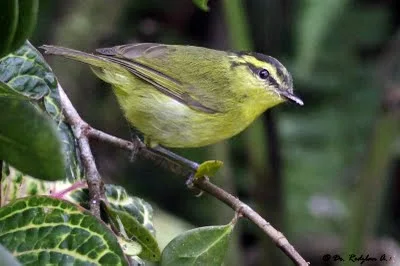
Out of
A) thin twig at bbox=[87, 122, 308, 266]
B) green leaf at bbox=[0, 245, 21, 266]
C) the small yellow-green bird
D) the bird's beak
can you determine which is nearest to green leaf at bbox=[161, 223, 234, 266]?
thin twig at bbox=[87, 122, 308, 266]

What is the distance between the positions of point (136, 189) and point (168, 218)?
0.64m

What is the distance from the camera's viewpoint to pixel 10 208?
1334 millimetres

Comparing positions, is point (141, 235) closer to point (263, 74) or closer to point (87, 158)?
point (87, 158)

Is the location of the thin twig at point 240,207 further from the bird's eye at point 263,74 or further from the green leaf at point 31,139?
the bird's eye at point 263,74

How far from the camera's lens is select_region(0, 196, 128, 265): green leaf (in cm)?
126

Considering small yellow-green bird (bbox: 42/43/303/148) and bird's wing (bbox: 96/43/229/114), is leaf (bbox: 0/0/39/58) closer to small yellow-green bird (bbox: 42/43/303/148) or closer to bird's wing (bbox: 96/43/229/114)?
small yellow-green bird (bbox: 42/43/303/148)

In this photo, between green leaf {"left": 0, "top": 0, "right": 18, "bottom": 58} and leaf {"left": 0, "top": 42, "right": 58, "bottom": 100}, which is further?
leaf {"left": 0, "top": 42, "right": 58, "bottom": 100}

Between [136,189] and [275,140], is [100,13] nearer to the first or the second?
[136,189]

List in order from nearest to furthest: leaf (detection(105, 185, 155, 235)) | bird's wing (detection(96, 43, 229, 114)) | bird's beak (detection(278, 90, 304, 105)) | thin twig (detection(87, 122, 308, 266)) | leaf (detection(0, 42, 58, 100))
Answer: thin twig (detection(87, 122, 308, 266)) → leaf (detection(0, 42, 58, 100)) → leaf (detection(105, 185, 155, 235)) → bird's wing (detection(96, 43, 229, 114)) → bird's beak (detection(278, 90, 304, 105))

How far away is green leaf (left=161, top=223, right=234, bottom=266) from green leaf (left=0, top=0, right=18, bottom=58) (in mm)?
535

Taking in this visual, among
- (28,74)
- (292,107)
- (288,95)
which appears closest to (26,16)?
(28,74)

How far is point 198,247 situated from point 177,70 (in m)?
1.31

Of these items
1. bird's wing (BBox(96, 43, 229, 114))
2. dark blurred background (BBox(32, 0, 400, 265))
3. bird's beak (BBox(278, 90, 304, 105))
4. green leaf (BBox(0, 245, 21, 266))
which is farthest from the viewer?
dark blurred background (BBox(32, 0, 400, 265))

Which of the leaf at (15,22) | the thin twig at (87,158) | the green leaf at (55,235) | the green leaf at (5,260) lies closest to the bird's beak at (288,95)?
the thin twig at (87,158)
